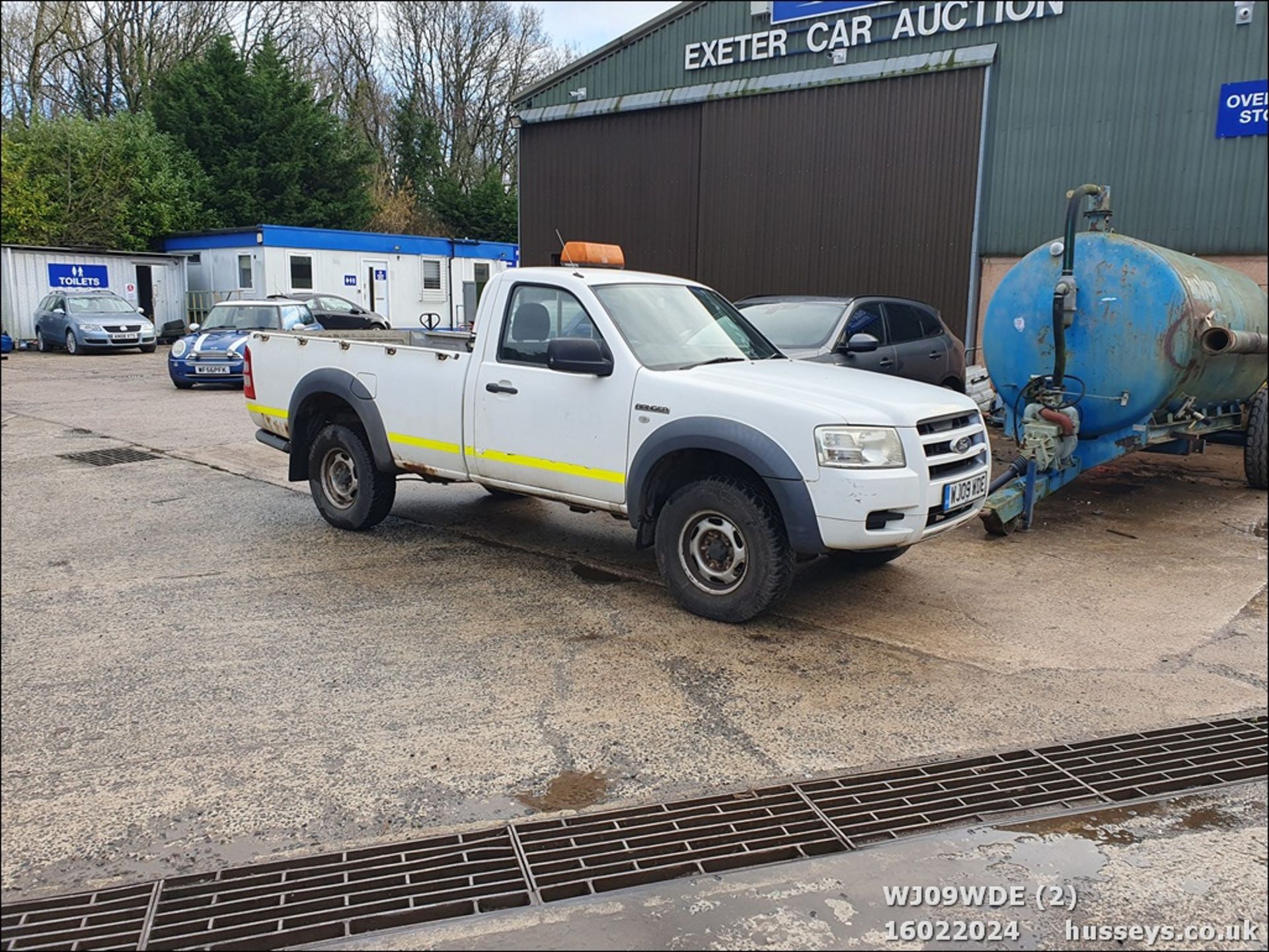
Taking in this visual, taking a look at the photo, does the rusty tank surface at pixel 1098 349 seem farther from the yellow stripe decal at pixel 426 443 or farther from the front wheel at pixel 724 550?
the yellow stripe decal at pixel 426 443

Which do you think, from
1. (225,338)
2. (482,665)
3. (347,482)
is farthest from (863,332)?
(225,338)

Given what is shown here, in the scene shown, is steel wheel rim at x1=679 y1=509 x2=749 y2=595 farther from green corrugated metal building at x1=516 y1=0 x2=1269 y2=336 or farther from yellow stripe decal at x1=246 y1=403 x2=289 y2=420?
green corrugated metal building at x1=516 y1=0 x2=1269 y2=336

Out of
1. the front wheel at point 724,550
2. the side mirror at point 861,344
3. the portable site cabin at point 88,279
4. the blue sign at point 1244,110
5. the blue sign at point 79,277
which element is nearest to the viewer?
the front wheel at point 724,550

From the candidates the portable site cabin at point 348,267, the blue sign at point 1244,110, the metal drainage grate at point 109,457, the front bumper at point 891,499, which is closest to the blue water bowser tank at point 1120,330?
the front bumper at point 891,499

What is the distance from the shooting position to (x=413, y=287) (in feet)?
108

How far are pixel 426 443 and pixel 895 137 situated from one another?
1173cm

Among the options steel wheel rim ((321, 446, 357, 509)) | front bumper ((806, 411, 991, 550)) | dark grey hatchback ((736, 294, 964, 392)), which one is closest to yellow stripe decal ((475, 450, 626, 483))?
front bumper ((806, 411, 991, 550))

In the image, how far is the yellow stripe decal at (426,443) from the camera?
22.2 ft

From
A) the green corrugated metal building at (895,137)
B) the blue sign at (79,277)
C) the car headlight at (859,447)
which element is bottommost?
the car headlight at (859,447)

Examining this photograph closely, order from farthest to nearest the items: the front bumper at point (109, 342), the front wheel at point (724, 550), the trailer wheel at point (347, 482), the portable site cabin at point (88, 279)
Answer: the portable site cabin at point (88, 279), the front bumper at point (109, 342), the trailer wheel at point (347, 482), the front wheel at point (724, 550)

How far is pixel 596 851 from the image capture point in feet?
11.2

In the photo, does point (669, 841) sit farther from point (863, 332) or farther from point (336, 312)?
point (336, 312)

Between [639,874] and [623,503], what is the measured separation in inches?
115

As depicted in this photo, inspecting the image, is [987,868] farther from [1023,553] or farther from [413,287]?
[413,287]
